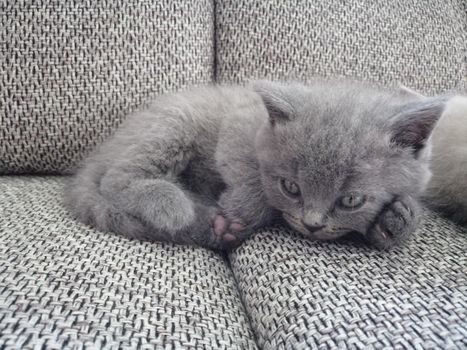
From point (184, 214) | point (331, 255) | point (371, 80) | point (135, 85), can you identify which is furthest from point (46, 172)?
point (371, 80)

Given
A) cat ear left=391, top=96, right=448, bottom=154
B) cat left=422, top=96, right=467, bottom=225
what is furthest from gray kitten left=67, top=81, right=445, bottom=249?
cat left=422, top=96, right=467, bottom=225

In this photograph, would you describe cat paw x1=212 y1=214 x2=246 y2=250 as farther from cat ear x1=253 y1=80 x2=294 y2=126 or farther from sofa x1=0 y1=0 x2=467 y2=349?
cat ear x1=253 y1=80 x2=294 y2=126

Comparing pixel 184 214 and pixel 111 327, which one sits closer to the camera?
pixel 111 327

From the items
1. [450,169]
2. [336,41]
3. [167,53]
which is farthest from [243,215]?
[336,41]

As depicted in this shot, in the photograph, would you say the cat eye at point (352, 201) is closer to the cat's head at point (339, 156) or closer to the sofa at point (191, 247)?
the cat's head at point (339, 156)

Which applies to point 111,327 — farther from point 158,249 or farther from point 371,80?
point 371,80

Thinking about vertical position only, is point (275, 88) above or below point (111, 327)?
above
